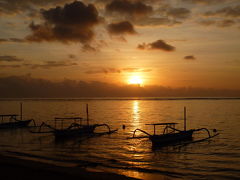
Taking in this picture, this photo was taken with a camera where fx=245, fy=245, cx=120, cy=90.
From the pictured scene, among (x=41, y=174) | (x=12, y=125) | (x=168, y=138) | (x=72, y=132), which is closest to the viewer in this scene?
(x=41, y=174)

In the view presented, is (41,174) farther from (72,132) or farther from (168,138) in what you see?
(72,132)

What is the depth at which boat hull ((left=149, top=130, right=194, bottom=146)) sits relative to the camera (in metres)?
27.3

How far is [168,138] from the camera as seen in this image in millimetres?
28906

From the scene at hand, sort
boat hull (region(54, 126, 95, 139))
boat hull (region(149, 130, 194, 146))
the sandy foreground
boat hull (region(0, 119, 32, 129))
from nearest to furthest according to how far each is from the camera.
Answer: the sandy foreground < boat hull (region(149, 130, 194, 146)) < boat hull (region(54, 126, 95, 139)) < boat hull (region(0, 119, 32, 129))

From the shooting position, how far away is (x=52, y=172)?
1328 cm

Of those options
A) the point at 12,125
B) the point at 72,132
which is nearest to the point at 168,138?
the point at 72,132

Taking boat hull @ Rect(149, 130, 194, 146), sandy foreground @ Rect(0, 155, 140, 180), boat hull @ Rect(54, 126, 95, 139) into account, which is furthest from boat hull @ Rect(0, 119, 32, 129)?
sandy foreground @ Rect(0, 155, 140, 180)

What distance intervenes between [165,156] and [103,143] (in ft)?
30.7

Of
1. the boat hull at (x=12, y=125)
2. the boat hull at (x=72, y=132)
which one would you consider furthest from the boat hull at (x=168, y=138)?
the boat hull at (x=12, y=125)

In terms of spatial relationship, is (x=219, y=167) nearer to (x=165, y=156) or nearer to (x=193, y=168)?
(x=193, y=168)

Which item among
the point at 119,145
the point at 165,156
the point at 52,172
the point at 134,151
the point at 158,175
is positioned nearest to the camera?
the point at 52,172

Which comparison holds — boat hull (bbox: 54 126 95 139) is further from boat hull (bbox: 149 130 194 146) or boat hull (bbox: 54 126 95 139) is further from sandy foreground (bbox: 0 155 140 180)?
sandy foreground (bbox: 0 155 140 180)

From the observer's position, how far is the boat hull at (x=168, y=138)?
89.5ft

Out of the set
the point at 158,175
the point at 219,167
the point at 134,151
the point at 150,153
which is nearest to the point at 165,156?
the point at 150,153
